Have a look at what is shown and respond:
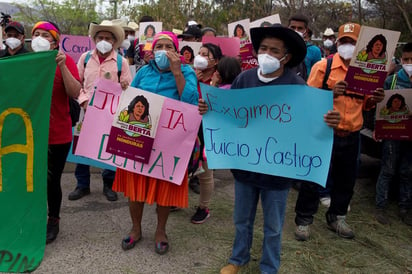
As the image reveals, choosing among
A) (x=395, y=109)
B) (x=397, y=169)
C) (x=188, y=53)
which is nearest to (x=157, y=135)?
(x=188, y=53)

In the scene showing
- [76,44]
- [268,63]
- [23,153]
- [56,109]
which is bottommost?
[23,153]

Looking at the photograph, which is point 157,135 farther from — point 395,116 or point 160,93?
point 395,116

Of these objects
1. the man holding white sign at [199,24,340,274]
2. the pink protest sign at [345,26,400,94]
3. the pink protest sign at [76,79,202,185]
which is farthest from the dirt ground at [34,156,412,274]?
the pink protest sign at [345,26,400,94]

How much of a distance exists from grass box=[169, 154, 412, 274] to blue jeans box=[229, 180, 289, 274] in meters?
0.24

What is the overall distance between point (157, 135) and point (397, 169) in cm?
288

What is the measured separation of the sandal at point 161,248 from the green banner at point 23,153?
91 centimetres

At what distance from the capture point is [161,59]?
3.08 meters

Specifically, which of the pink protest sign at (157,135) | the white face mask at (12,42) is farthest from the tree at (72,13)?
the pink protest sign at (157,135)

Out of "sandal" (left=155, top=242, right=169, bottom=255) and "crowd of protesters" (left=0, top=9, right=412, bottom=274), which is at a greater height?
"crowd of protesters" (left=0, top=9, right=412, bottom=274)

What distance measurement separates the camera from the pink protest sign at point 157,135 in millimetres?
3182

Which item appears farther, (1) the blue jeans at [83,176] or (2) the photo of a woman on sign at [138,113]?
(1) the blue jeans at [83,176]

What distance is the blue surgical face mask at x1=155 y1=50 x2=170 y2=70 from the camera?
121 inches

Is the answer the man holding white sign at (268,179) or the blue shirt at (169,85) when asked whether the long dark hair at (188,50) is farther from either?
the man holding white sign at (268,179)

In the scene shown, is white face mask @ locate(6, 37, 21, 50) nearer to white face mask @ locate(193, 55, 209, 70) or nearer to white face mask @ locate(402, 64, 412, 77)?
white face mask @ locate(193, 55, 209, 70)
